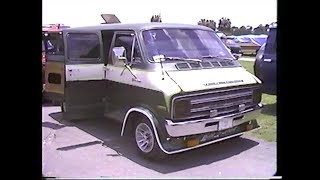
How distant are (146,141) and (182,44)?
1.29 m

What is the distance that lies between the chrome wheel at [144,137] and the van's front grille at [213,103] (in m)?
0.46

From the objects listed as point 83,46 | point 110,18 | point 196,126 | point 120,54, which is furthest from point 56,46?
point 196,126

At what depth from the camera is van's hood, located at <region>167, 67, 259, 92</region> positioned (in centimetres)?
398

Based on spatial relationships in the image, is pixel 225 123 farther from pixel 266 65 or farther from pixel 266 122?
pixel 266 65

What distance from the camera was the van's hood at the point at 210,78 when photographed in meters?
3.98

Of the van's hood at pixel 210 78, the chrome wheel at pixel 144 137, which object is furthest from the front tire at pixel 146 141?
the van's hood at pixel 210 78

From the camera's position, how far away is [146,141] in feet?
13.8

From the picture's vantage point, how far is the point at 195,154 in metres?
4.25

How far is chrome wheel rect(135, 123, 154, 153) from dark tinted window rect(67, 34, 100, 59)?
1328 mm

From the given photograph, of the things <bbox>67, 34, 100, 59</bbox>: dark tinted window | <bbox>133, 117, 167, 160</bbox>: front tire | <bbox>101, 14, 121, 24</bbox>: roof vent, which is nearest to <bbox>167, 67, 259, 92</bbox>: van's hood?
<bbox>133, 117, 167, 160</bbox>: front tire

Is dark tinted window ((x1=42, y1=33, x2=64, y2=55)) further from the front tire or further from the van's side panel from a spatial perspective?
the front tire
